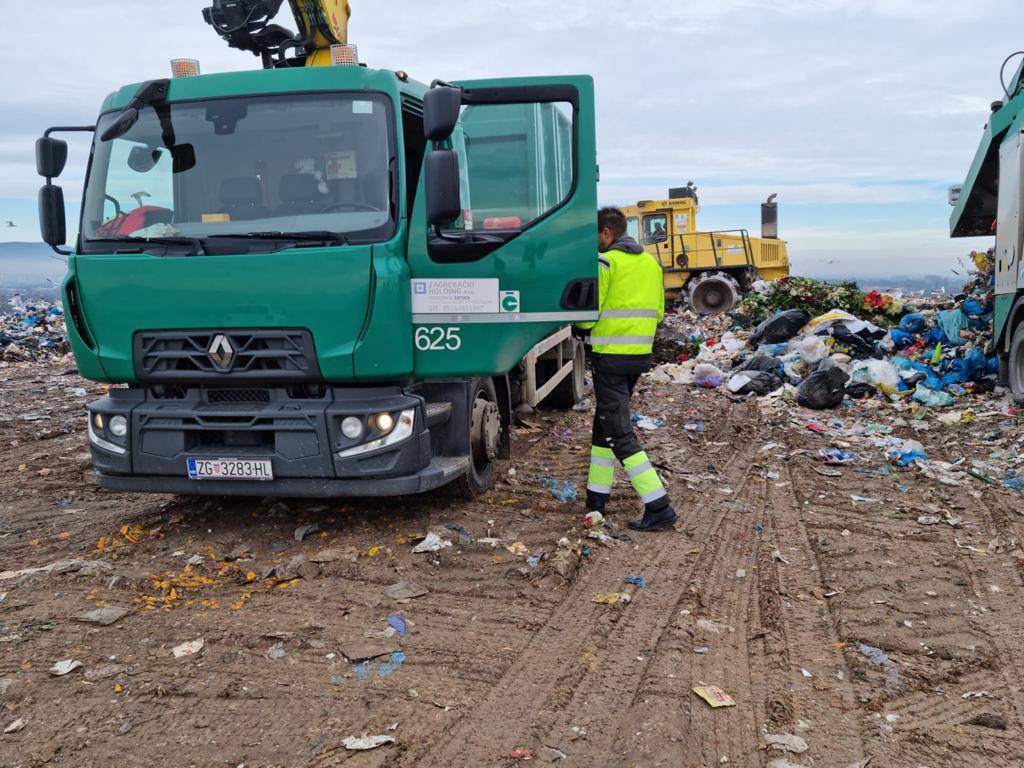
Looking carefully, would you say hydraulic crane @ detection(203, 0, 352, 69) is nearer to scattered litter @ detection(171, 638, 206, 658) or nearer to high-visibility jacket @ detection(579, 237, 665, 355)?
high-visibility jacket @ detection(579, 237, 665, 355)

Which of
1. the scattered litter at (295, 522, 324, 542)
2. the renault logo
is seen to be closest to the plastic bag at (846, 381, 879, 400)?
the scattered litter at (295, 522, 324, 542)

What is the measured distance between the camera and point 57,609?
12.0 ft

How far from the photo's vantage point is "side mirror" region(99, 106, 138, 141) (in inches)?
175

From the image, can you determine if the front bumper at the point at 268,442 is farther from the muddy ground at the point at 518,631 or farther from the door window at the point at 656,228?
the door window at the point at 656,228

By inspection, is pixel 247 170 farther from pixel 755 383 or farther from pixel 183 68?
pixel 755 383

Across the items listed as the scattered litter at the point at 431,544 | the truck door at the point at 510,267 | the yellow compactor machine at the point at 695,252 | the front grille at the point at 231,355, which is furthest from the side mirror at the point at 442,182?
the yellow compactor machine at the point at 695,252

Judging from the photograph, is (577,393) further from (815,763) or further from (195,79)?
(815,763)

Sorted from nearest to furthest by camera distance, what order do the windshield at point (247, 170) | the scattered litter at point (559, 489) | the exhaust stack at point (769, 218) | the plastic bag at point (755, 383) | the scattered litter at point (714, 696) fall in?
the scattered litter at point (714, 696)
the windshield at point (247, 170)
the scattered litter at point (559, 489)
the plastic bag at point (755, 383)
the exhaust stack at point (769, 218)

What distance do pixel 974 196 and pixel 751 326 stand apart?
485 cm

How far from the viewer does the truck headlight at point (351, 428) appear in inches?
164

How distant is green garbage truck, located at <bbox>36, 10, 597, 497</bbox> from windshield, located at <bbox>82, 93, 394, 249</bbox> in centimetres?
1

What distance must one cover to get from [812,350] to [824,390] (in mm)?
1453

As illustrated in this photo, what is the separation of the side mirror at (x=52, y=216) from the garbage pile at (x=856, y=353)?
23.4 feet

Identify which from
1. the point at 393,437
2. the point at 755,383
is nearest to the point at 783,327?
the point at 755,383
